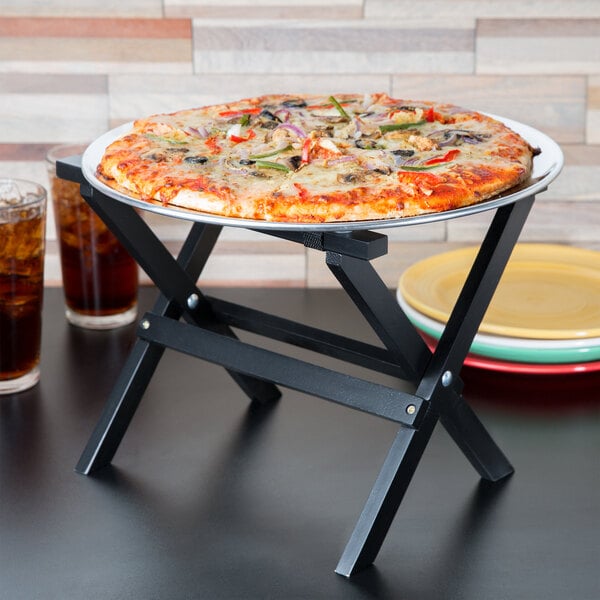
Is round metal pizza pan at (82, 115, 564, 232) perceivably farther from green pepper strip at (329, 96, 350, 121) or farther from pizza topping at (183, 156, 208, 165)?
green pepper strip at (329, 96, 350, 121)

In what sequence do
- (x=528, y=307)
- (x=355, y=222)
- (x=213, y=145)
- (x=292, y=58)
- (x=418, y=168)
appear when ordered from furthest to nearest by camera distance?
(x=292, y=58)
(x=528, y=307)
(x=213, y=145)
(x=418, y=168)
(x=355, y=222)

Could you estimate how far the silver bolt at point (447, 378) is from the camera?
1.20m

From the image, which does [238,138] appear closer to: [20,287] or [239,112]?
[239,112]

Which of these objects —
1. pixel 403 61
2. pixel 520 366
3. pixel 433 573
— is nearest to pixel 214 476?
pixel 433 573

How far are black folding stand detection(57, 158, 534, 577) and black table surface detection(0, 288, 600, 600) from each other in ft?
0.16

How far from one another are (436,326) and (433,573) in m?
0.44

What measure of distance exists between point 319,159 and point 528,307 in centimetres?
49

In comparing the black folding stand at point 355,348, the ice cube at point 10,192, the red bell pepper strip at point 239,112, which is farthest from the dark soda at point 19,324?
the red bell pepper strip at point 239,112

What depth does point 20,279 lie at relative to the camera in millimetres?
1450

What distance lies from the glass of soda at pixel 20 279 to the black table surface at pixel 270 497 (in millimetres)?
44

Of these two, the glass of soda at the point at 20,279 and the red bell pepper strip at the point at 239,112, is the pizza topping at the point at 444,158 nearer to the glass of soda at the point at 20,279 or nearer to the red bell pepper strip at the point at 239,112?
the red bell pepper strip at the point at 239,112

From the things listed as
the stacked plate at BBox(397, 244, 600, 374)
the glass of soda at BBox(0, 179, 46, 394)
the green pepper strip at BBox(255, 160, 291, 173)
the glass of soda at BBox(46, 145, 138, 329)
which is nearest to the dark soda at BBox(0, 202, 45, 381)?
the glass of soda at BBox(0, 179, 46, 394)

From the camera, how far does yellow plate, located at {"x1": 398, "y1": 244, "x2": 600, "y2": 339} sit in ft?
4.90

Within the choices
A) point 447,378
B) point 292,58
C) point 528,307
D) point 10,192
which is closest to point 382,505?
point 447,378
